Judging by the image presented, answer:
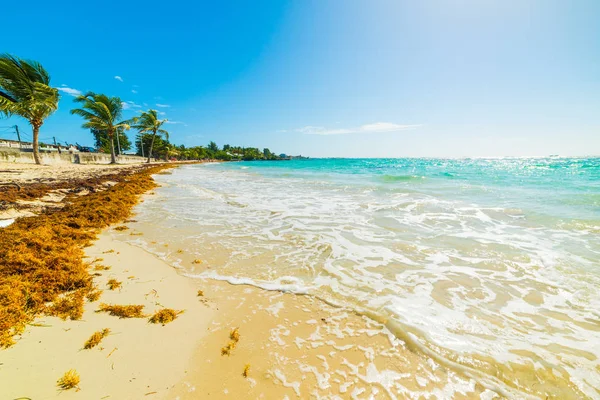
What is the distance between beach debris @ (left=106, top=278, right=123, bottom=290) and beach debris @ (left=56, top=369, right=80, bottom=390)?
150cm

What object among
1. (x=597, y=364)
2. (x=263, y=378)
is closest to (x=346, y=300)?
(x=263, y=378)

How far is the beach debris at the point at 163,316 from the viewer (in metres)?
2.63

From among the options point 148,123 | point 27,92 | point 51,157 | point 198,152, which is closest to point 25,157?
point 51,157

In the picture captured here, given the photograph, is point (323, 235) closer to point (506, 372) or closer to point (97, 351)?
point (506, 372)

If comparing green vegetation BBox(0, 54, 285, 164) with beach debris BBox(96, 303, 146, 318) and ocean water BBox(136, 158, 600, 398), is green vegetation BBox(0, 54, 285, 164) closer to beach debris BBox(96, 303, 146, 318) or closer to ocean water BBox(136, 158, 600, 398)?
ocean water BBox(136, 158, 600, 398)

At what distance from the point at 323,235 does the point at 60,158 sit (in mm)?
29525

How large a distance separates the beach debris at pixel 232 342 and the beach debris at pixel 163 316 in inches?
29.5

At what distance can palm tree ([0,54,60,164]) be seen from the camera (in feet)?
54.9

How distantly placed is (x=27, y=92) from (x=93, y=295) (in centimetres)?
2439

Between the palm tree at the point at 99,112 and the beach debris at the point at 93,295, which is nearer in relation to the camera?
the beach debris at the point at 93,295

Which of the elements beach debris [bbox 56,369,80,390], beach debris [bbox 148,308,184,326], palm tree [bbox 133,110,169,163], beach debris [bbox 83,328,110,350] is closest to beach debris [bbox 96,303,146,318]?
beach debris [bbox 148,308,184,326]

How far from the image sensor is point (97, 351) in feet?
7.07

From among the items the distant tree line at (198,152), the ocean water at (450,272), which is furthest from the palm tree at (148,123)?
the ocean water at (450,272)

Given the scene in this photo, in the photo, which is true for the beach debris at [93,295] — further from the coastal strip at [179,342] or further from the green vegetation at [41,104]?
the green vegetation at [41,104]
